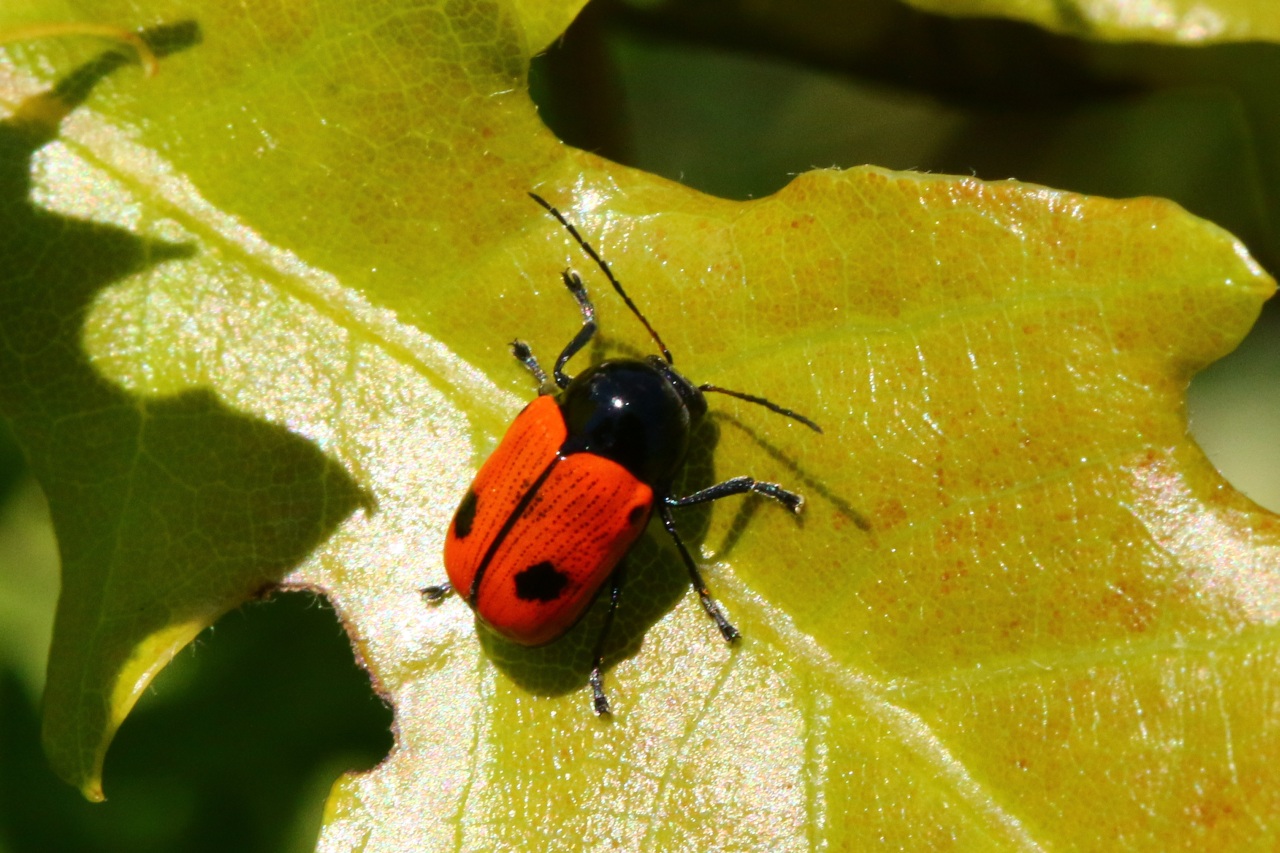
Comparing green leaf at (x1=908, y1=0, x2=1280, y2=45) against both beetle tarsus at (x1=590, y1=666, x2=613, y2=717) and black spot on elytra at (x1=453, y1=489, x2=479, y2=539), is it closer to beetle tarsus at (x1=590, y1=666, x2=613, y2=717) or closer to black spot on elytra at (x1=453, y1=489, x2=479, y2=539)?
black spot on elytra at (x1=453, y1=489, x2=479, y2=539)

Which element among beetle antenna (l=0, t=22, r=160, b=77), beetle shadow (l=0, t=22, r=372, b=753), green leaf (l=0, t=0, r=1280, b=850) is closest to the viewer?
green leaf (l=0, t=0, r=1280, b=850)

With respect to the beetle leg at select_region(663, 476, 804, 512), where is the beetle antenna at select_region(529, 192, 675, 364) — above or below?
above

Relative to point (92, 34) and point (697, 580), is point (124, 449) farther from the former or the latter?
point (697, 580)

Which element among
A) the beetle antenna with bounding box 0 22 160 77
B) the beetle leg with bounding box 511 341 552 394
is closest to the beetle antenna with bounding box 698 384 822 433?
the beetle leg with bounding box 511 341 552 394

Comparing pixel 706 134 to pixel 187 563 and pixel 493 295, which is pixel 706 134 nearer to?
pixel 493 295

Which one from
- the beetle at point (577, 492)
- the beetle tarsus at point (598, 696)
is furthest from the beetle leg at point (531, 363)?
the beetle tarsus at point (598, 696)

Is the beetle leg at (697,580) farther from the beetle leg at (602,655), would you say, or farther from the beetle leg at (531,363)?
the beetle leg at (531,363)

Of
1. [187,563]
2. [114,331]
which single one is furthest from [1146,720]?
[114,331]
